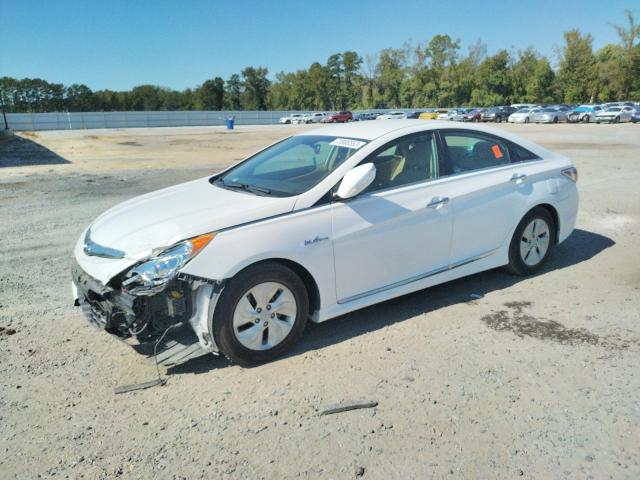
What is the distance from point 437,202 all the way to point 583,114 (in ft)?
162

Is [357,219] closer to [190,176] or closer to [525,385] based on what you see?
[525,385]

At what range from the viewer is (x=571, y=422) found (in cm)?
307

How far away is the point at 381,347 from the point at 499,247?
5.88 ft

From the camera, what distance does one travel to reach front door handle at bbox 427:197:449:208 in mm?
4449

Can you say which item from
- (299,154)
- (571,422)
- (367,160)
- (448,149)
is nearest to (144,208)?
(299,154)

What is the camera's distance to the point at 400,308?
4.73 m

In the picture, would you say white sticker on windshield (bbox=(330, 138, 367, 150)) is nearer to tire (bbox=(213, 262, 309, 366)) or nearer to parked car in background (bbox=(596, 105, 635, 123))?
tire (bbox=(213, 262, 309, 366))

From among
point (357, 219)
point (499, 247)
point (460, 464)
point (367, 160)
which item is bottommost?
point (460, 464)

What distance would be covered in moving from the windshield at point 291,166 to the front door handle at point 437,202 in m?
0.75

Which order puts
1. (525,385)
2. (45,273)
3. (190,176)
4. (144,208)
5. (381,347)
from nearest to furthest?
(525,385), (381,347), (144,208), (45,273), (190,176)

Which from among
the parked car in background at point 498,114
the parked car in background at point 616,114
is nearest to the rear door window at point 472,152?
the parked car in background at point 616,114

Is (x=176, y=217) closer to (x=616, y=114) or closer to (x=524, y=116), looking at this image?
(x=616, y=114)

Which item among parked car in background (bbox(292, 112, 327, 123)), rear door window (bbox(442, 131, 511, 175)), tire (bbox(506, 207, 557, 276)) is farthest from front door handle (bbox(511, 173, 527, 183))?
parked car in background (bbox(292, 112, 327, 123))

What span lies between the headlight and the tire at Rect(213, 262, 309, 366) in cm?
33
